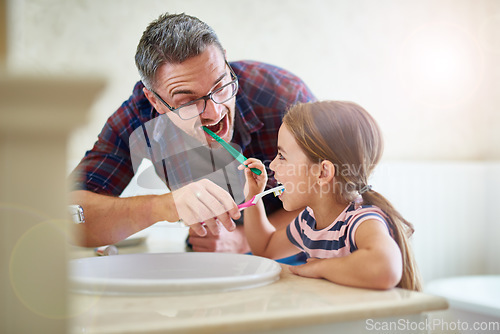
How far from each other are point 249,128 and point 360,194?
0.58 ft

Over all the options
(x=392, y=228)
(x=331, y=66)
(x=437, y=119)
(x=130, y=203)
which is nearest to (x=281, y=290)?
(x=392, y=228)

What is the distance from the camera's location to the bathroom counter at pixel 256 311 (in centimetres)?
35

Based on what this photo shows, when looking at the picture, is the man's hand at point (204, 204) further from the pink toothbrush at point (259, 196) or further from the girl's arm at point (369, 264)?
the girl's arm at point (369, 264)

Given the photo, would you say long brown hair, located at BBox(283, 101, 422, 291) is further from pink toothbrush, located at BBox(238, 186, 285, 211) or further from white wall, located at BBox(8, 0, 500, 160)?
white wall, located at BBox(8, 0, 500, 160)

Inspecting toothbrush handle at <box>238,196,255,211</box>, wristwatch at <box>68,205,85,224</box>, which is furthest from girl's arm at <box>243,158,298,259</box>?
wristwatch at <box>68,205,85,224</box>

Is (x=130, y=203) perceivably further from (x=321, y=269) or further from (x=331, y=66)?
(x=331, y=66)

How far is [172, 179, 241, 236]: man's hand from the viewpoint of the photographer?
59 cm

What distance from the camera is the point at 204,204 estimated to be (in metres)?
0.59

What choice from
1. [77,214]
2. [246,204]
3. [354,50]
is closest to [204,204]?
[246,204]

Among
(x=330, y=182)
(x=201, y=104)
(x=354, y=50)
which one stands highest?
(x=354, y=50)

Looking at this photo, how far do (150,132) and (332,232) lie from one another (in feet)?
0.94

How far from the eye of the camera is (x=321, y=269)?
1.66ft

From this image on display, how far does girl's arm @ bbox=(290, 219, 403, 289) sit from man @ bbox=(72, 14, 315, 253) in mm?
144

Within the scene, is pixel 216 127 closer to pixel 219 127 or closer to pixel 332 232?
pixel 219 127
